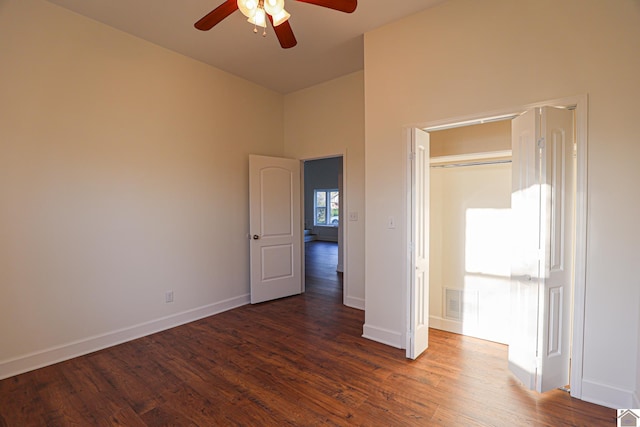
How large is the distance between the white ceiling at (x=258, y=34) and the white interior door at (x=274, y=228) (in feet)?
4.21

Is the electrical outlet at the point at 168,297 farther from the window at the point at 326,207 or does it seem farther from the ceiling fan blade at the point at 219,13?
the window at the point at 326,207

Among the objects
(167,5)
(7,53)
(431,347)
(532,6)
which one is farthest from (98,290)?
(532,6)

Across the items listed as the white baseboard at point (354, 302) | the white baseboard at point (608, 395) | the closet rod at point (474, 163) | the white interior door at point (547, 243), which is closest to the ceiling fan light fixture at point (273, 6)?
the white interior door at point (547, 243)

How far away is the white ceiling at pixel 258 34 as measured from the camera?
106 inches

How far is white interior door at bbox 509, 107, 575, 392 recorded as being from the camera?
7.09 ft

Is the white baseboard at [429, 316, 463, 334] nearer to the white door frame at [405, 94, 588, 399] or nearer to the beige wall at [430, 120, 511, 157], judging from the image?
the white door frame at [405, 94, 588, 399]

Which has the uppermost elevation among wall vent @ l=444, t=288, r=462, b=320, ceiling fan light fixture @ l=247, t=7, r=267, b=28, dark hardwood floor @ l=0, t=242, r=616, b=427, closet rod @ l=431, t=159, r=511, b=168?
ceiling fan light fixture @ l=247, t=7, r=267, b=28

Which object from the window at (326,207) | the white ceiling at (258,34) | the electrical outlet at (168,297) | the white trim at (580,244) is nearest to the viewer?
the white trim at (580,244)

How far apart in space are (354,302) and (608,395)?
103 inches

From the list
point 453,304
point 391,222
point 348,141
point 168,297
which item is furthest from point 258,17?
point 453,304

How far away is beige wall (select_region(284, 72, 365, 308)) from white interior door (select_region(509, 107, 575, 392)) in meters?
2.10

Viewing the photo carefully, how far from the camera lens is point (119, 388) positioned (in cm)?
230

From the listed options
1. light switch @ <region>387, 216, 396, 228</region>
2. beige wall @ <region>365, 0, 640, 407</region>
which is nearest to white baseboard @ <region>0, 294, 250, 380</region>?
beige wall @ <region>365, 0, 640, 407</region>

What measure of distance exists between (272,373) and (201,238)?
206cm
